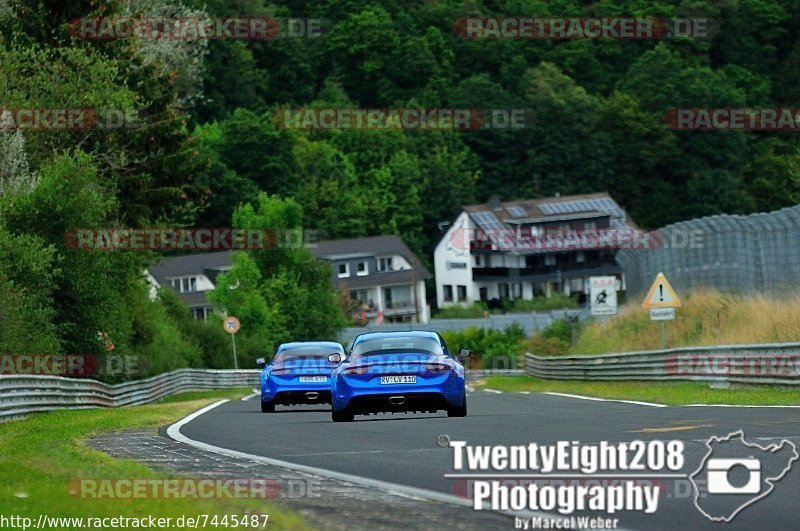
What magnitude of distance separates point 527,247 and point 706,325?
117m

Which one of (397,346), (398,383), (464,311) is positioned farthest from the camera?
(464,311)

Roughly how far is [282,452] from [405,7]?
16964cm

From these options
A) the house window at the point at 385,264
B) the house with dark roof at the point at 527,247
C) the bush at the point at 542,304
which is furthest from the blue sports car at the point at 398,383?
the house with dark roof at the point at 527,247

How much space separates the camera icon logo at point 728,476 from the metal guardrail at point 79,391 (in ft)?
54.7

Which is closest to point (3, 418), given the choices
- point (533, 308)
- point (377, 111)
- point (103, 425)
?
point (103, 425)

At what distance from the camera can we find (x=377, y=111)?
16512cm

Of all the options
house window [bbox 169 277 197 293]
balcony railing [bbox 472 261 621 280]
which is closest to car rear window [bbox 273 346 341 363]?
house window [bbox 169 277 197 293]

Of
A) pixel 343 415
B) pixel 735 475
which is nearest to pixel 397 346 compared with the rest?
pixel 343 415

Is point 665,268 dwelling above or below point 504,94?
below

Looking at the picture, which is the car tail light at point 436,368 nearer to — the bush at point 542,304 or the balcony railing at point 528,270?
the bush at point 542,304

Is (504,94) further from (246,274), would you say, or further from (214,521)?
(214,521)

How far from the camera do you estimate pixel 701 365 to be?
32250mm

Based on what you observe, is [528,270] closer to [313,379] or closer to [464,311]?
[464,311]

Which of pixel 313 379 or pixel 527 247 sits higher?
pixel 527 247
